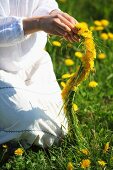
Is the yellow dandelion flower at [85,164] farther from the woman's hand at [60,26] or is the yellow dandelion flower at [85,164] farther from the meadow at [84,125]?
the woman's hand at [60,26]

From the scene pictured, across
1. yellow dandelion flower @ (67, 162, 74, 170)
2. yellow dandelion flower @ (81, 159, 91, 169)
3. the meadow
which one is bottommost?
yellow dandelion flower @ (81, 159, 91, 169)

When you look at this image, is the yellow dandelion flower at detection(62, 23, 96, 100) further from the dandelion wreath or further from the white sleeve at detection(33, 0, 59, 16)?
the white sleeve at detection(33, 0, 59, 16)

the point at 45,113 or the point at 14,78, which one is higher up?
the point at 14,78

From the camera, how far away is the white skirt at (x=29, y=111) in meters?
2.52

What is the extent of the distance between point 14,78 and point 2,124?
8.3 inches

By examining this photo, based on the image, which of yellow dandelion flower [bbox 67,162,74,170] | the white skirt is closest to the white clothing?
the white skirt

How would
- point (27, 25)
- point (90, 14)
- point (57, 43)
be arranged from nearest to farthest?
point (27, 25) → point (57, 43) → point (90, 14)

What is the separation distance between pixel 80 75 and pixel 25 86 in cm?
29

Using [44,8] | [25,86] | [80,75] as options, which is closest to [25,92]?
[25,86]

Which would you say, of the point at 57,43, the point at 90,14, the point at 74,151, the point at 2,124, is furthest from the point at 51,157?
the point at 90,14

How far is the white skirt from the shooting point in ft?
8.28

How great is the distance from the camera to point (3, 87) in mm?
2531

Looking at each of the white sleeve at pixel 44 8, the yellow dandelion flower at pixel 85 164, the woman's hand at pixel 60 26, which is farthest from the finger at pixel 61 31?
the yellow dandelion flower at pixel 85 164

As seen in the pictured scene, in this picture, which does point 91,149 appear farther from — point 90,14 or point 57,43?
point 90,14
